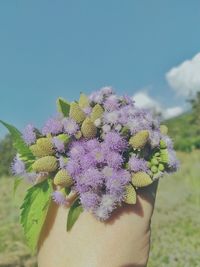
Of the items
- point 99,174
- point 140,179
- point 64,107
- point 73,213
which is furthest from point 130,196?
point 64,107

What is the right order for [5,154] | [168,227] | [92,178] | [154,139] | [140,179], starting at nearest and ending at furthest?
[92,178], [140,179], [154,139], [168,227], [5,154]

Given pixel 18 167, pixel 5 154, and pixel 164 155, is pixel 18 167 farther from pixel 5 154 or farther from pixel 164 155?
pixel 5 154

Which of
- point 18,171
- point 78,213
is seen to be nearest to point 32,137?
point 18,171

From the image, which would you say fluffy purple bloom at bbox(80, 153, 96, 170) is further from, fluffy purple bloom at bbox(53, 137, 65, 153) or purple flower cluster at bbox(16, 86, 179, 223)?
fluffy purple bloom at bbox(53, 137, 65, 153)

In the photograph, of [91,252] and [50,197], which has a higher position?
[50,197]

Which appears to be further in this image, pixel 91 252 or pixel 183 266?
pixel 183 266

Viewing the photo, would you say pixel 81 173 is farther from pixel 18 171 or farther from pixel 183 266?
pixel 183 266
